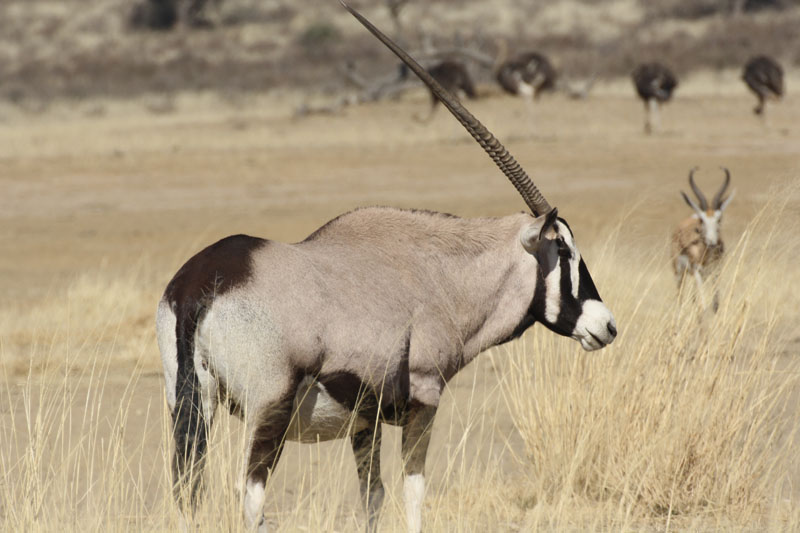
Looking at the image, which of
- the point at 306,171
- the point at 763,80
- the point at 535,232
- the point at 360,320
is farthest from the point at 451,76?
the point at 360,320

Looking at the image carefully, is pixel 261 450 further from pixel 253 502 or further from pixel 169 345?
pixel 169 345

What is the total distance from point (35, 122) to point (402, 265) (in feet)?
78.1

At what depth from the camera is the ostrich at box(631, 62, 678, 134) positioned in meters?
21.9

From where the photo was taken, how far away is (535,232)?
12.2 ft

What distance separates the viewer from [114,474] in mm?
3693

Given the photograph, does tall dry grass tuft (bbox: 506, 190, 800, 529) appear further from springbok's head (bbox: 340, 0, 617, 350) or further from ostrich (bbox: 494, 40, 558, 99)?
ostrich (bbox: 494, 40, 558, 99)

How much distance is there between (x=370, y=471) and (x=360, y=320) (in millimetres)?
658

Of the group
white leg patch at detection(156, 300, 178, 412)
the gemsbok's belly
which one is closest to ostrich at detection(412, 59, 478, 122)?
the gemsbok's belly

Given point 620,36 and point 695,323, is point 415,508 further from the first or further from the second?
point 620,36

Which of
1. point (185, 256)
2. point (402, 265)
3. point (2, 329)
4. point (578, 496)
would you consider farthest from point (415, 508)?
point (185, 256)

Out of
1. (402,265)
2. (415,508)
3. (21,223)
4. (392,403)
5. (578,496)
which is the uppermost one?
(402,265)

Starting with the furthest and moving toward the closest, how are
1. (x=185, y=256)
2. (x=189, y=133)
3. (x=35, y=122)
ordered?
(x=35, y=122), (x=189, y=133), (x=185, y=256)

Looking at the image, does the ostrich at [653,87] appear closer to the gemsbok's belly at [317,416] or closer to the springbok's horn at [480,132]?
the springbok's horn at [480,132]

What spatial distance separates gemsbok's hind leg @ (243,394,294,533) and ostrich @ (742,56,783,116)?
20.5 meters
